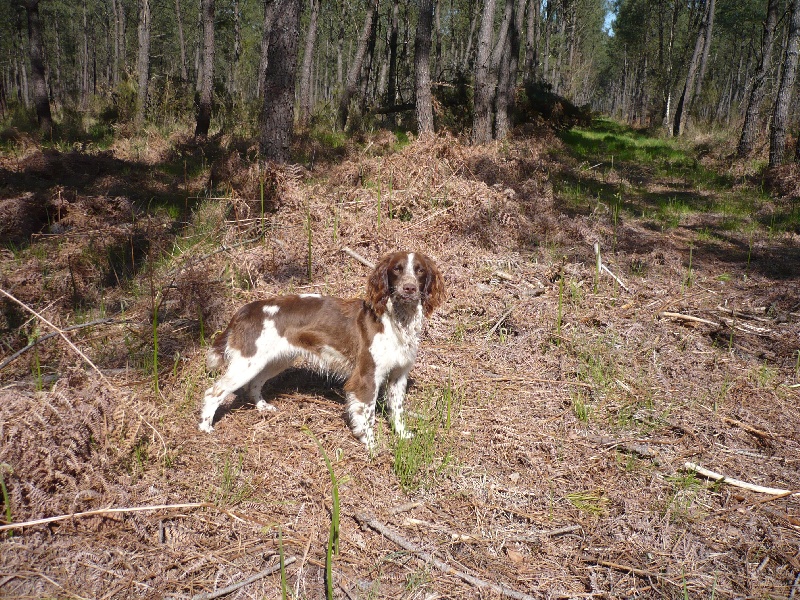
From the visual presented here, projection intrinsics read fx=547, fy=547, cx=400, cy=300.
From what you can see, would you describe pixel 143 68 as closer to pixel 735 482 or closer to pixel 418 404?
pixel 418 404

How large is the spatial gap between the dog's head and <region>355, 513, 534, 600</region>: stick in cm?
137

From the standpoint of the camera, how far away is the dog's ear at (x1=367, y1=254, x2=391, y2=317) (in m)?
3.69

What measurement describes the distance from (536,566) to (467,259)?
159 inches

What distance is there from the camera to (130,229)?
21.0 ft

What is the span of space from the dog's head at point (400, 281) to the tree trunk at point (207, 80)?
9878 millimetres

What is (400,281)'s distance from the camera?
11.9 feet

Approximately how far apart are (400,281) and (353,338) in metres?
0.57

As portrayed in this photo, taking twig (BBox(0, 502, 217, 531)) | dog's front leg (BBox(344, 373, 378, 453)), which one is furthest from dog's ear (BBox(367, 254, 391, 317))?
twig (BBox(0, 502, 217, 531))

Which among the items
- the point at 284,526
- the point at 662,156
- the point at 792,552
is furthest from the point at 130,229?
the point at 662,156

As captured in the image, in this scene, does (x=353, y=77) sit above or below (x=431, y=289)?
above

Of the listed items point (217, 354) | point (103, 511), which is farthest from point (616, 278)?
point (103, 511)

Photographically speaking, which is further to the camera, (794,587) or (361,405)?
(361,405)

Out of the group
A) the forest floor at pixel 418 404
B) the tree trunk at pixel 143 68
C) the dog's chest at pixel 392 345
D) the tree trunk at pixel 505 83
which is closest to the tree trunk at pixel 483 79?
the tree trunk at pixel 505 83

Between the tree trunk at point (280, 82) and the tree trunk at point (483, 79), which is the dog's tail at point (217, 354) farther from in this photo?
the tree trunk at point (483, 79)
